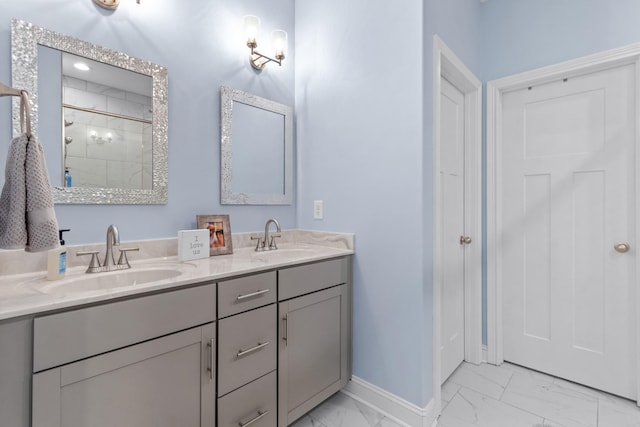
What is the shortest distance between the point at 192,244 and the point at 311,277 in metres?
0.62

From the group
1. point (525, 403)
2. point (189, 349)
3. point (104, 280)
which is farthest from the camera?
point (525, 403)

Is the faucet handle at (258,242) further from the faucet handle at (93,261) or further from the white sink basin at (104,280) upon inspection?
the faucet handle at (93,261)

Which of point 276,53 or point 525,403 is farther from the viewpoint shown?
point 276,53

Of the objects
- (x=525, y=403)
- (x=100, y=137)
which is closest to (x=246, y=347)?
(x=100, y=137)

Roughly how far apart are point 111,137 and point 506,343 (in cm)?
276

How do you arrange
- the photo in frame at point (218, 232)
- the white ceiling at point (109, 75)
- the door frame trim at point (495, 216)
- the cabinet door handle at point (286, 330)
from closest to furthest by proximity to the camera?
the white ceiling at point (109, 75) < the cabinet door handle at point (286, 330) < the photo in frame at point (218, 232) < the door frame trim at point (495, 216)

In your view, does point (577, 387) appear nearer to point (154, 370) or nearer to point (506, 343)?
point (506, 343)

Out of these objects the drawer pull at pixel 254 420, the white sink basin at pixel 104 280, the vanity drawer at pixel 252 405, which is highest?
the white sink basin at pixel 104 280

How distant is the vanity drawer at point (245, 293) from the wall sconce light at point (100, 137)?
87 centimetres

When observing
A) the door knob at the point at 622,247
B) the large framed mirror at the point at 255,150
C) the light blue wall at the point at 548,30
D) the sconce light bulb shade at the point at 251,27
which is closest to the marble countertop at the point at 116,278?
the large framed mirror at the point at 255,150

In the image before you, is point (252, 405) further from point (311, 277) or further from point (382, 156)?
point (382, 156)

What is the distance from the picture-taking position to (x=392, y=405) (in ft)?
5.49

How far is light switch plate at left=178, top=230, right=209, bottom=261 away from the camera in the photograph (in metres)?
1.52

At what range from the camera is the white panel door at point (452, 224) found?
200 centimetres
